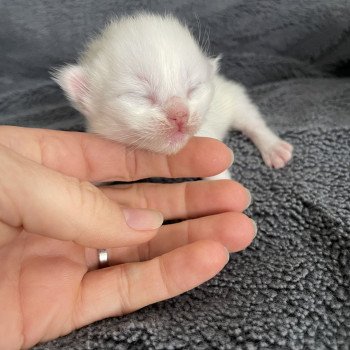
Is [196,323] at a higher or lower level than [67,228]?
lower

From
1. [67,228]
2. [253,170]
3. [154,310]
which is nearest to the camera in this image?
[67,228]

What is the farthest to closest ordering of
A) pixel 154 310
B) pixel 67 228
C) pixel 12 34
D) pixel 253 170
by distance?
pixel 12 34 < pixel 253 170 < pixel 154 310 < pixel 67 228

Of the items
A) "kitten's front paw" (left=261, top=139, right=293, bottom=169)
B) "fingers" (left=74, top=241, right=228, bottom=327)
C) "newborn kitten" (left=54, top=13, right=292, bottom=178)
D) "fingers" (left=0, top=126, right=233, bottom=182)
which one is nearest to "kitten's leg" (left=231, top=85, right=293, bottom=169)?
"kitten's front paw" (left=261, top=139, right=293, bottom=169)

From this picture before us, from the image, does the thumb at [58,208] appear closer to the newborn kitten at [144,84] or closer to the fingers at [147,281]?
the fingers at [147,281]

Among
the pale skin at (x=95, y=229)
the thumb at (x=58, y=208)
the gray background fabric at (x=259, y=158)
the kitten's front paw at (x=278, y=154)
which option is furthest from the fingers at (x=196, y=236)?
the kitten's front paw at (x=278, y=154)

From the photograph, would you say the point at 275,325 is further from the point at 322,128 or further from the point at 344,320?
the point at 322,128

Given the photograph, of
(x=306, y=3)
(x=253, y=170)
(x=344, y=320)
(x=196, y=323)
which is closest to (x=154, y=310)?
(x=196, y=323)

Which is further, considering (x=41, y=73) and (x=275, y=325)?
(x=41, y=73)

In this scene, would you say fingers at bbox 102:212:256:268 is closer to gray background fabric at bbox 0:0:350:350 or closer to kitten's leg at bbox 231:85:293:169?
gray background fabric at bbox 0:0:350:350
